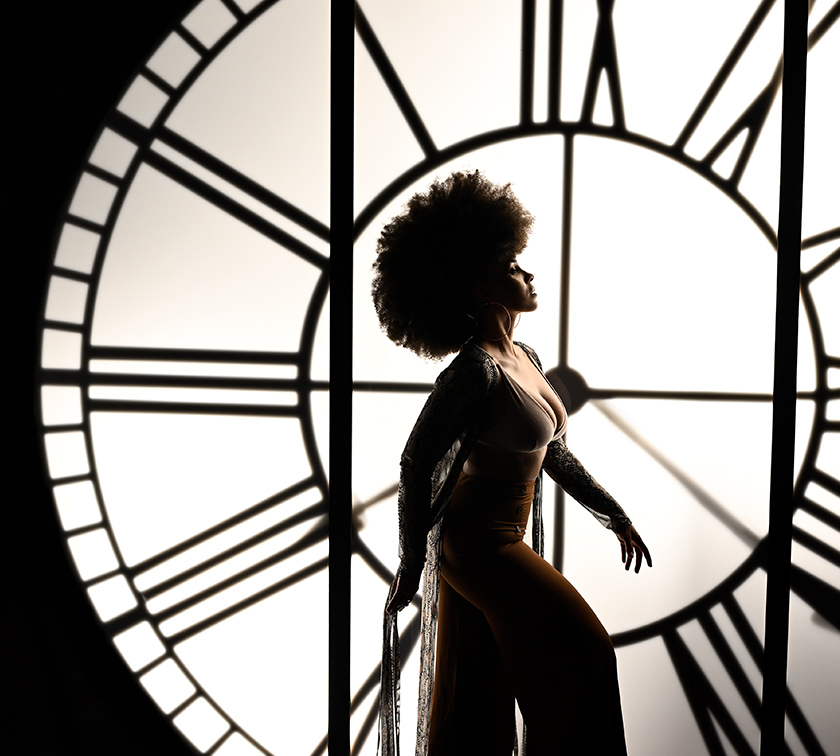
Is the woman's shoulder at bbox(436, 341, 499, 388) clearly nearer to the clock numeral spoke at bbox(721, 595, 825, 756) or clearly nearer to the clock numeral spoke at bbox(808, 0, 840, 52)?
the clock numeral spoke at bbox(721, 595, 825, 756)

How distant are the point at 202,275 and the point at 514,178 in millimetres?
579

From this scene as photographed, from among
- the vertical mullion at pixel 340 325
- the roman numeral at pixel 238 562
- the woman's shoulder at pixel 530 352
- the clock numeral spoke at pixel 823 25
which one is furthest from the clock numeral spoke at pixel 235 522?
the clock numeral spoke at pixel 823 25

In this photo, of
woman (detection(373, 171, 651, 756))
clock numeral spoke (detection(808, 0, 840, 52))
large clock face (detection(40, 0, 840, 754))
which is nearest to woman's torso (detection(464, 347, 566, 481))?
woman (detection(373, 171, 651, 756))

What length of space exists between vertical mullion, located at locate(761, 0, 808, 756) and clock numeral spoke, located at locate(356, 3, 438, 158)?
57 centimetres

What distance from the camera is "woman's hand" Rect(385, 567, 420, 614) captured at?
0.78 m

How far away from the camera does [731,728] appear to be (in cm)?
102

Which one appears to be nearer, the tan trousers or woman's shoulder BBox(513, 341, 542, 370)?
the tan trousers

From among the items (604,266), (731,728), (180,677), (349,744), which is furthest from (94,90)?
(731,728)

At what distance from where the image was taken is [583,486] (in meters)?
0.89

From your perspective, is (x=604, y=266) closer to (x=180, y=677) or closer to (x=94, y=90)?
(x=94, y=90)

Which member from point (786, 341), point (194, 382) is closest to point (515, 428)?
point (786, 341)

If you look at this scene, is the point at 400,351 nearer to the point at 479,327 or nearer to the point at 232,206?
the point at 479,327

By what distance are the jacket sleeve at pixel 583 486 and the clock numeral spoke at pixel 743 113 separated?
0.56 meters

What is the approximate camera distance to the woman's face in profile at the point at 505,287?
796mm
